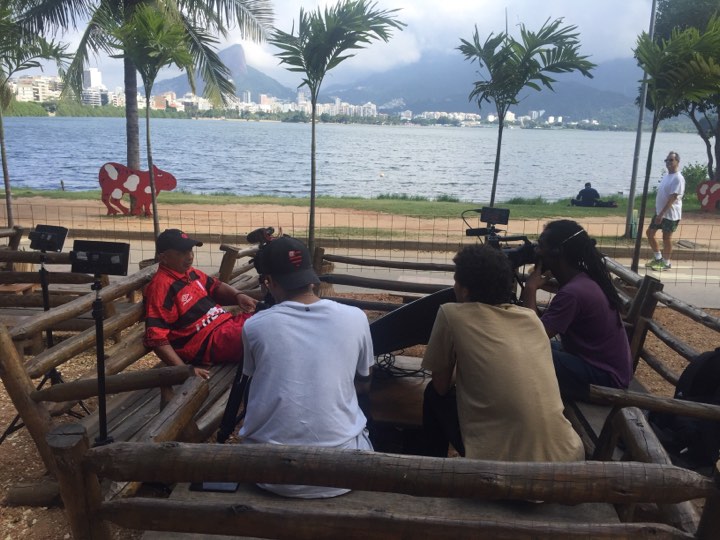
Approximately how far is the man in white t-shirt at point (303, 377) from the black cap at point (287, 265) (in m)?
0.09

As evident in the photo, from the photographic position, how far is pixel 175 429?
2734 mm

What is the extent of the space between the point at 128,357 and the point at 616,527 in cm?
304

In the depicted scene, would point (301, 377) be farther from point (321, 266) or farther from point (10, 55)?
point (10, 55)

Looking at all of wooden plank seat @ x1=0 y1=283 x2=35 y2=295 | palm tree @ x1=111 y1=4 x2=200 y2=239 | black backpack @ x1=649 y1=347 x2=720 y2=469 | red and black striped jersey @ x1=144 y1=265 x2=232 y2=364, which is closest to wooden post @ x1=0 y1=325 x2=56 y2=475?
red and black striped jersey @ x1=144 y1=265 x2=232 y2=364

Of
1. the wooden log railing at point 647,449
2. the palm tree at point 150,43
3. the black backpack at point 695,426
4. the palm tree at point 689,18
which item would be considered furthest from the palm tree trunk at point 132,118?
the palm tree at point 689,18

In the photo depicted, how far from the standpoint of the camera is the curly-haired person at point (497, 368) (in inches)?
100

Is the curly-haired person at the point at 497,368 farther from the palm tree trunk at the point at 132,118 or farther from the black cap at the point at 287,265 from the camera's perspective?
the palm tree trunk at the point at 132,118

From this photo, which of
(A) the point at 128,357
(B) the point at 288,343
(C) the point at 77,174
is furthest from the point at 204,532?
(C) the point at 77,174

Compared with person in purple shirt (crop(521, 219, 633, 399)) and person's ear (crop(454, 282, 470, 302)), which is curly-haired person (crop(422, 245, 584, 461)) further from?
person in purple shirt (crop(521, 219, 633, 399))

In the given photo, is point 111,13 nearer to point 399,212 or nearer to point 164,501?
point 399,212

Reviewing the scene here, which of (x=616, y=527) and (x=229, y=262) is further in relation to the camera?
(x=229, y=262)

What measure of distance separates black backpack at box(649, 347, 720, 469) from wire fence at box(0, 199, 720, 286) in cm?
649

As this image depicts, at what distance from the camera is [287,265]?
8.69ft

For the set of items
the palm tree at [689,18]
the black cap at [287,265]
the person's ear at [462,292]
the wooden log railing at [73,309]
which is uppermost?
the palm tree at [689,18]
